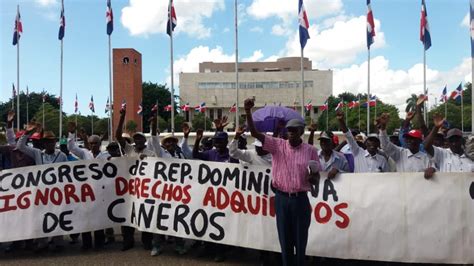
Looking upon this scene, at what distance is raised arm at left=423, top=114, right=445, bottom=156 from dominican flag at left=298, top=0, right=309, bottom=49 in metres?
11.4

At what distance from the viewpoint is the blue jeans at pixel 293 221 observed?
14.2 ft

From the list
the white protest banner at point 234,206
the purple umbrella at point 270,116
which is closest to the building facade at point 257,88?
the purple umbrella at point 270,116

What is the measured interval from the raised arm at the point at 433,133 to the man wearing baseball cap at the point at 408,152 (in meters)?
Answer: 0.11

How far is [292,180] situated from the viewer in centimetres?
430

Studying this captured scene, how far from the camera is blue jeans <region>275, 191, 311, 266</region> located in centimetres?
432

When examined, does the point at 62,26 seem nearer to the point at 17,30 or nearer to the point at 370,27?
the point at 17,30

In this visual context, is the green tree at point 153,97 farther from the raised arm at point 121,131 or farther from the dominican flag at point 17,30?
the raised arm at point 121,131

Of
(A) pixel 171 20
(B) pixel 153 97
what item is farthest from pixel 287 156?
(B) pixel 153 97

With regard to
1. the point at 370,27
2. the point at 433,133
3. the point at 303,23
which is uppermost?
the point at 370,27

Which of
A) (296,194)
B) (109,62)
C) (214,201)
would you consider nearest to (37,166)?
(214,201)

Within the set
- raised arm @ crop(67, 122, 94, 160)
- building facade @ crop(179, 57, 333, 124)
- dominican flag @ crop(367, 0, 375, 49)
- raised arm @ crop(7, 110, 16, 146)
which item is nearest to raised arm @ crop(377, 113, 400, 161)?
raised arm @ crop(67, 122, 94, 160)

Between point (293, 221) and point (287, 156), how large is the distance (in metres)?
0.63

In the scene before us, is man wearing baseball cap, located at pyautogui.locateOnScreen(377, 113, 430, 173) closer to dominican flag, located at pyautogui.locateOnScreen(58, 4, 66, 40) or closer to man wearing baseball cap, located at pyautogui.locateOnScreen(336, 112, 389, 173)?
man wearing baseball cap, located at pyautogui.locateOnScreen(336, 112, 389, 173)

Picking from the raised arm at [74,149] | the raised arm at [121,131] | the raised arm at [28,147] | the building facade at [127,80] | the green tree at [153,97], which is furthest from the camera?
the green tree at [153,97]
